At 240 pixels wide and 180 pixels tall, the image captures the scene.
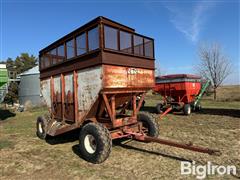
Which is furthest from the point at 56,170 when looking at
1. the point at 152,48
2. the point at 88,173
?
the point at 152,48

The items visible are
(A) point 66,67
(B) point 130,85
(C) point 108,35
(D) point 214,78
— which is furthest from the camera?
(D) point 214,78

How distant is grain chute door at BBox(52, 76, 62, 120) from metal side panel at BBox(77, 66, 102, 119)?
4.74ft

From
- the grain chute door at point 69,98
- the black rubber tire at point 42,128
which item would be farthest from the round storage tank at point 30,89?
the grain chute door at point 69,98

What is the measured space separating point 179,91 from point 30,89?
17.8 meters

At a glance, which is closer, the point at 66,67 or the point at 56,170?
the point at 56,170

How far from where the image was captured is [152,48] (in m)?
6.91

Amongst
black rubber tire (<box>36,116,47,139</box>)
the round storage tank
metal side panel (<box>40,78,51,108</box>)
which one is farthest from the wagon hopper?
the round storage tank

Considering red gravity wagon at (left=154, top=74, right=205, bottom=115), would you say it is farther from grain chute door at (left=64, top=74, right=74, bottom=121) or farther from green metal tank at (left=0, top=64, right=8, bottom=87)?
green metal tank at (left=0, top=64, right=8, bottom=87)

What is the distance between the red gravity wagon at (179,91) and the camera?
13.0m

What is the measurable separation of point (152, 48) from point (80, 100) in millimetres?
2884

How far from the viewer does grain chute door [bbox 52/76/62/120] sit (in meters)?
7.38

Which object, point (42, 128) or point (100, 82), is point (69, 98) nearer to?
point (100, 82)

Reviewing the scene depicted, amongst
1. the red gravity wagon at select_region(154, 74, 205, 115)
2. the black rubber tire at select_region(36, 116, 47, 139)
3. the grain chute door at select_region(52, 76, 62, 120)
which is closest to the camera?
the grain chute door at select_region(52, 76, 62, 120)

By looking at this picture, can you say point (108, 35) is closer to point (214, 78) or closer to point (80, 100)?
point (80, 100)
